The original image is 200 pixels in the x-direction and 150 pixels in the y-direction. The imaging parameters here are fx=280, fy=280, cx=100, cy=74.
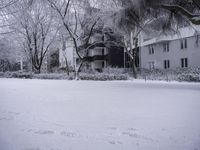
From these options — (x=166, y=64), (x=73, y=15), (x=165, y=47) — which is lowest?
(x=166, y=64)

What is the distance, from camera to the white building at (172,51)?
1308 inches

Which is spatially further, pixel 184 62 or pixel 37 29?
pixel 37 29

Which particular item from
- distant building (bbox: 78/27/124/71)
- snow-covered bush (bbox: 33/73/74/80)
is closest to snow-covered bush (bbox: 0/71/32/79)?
snow-covered bush (bbox: 33/73/74/80)

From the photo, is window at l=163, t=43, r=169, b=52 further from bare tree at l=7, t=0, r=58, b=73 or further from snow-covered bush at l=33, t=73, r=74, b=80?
bare tree at l=7, t=0, r=58, b=73

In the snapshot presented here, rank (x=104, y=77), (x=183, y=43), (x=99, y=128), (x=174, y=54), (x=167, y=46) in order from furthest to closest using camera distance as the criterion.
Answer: (x=167, y=46), (x=174, y=54), (x=183, y=43), (x=104, y=77), (x=99, y=128)

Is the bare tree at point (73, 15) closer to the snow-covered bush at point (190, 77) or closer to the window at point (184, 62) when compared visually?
the window at point (184, 62)

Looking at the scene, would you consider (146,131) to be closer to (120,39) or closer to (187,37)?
(187,37)

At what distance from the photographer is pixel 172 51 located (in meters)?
37.2

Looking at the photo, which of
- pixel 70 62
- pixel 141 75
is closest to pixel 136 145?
A: pixel 141 75

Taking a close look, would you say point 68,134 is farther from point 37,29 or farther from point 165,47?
point 37,29

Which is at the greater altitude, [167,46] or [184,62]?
[167,46]

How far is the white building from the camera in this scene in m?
33.2

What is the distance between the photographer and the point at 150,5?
15797mm

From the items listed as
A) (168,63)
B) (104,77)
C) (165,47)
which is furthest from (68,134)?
(165,47)
